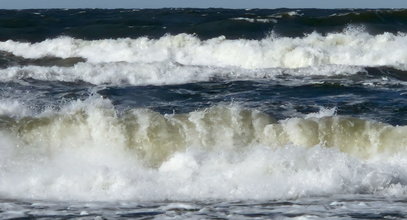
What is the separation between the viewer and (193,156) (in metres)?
10.6

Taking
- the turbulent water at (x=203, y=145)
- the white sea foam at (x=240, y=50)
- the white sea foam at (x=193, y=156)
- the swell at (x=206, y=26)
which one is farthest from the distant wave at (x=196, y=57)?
the white sea foam at (x=193, y=156)

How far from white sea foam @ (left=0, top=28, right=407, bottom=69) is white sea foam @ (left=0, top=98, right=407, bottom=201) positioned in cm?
1273

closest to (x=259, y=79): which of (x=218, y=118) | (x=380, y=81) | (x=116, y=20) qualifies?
(x=380, y=81)

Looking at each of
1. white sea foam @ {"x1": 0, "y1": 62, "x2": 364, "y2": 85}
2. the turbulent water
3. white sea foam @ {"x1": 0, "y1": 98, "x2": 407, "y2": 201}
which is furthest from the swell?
white sea foam @ {"x1": 0, "y1": 98, "x2": 407, "y2": 201}

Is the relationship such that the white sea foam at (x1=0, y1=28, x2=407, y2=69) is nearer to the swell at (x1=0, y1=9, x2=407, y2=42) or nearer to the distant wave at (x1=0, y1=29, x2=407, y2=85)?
the distant wave at (x1=0, y1=29, x2=407, y2=85)

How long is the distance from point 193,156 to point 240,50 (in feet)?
54.4

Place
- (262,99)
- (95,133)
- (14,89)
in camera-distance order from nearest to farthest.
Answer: (95,133) < (262,99) < (14,89)

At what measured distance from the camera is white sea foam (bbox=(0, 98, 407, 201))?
9.50 metres

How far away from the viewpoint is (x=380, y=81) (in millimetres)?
19484

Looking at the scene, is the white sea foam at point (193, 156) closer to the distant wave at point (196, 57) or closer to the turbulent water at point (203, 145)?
the turbulent water at point (203, 145)

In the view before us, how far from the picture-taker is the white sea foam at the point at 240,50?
25.4 meters

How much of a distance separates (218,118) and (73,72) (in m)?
10.6

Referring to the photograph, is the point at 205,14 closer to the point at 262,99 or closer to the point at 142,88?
the point at 142,88

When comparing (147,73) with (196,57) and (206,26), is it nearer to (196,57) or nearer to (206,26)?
(196,57)
